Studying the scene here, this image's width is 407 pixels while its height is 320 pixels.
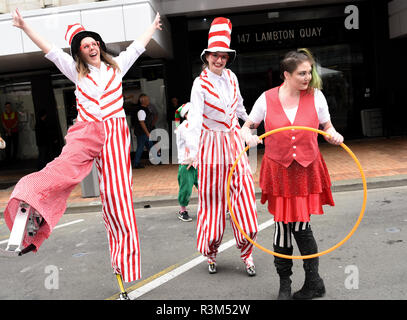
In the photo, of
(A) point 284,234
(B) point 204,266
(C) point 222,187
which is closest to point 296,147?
(A) point 284,234

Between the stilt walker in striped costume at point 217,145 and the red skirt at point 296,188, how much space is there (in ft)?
2.39

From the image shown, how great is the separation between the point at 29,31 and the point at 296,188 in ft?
7.50

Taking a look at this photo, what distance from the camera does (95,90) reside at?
339cm

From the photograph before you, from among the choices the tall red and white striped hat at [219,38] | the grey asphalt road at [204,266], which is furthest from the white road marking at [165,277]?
the tall red and white striped hat at [219,38]

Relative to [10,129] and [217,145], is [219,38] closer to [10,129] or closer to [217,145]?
[217,145]

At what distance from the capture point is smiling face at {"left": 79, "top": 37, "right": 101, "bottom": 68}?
3434mm

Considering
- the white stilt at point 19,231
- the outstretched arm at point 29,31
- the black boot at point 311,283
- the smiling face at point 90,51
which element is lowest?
the black boot at point 311,283

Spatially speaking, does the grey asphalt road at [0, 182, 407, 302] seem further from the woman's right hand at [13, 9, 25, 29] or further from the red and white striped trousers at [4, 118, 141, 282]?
the woman's right hand at [13, 9, 25, 29]

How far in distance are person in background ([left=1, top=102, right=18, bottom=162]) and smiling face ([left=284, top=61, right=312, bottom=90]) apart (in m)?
13.7

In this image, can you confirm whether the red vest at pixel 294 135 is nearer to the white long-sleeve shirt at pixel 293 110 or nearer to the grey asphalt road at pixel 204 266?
the white long-sleeve shirt at pixel 293 110

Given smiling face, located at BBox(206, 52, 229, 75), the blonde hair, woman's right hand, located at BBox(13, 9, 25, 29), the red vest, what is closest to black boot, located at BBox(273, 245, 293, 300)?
the red vest

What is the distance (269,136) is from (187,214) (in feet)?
11.4

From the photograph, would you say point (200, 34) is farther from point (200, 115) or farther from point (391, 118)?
point (200, 115)

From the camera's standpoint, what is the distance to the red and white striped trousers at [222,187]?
4.03m
